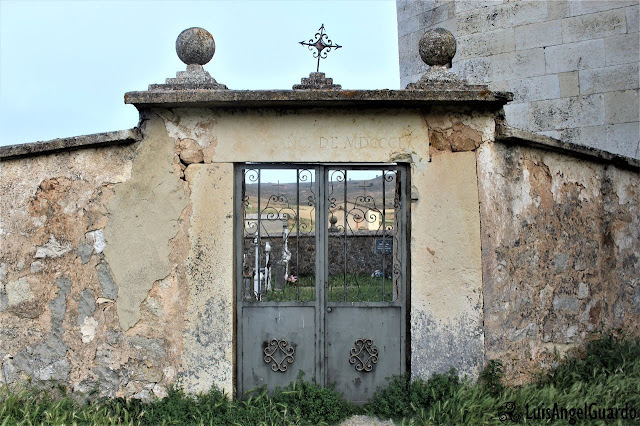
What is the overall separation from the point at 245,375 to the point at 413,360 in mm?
1484

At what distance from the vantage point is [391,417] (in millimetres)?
5055

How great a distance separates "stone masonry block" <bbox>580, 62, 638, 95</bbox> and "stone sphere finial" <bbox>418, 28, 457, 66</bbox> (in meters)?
3.33

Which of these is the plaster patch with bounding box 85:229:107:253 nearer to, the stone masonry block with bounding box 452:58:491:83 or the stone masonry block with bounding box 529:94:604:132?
the stone masonry block with bounding box 452:58:491:83

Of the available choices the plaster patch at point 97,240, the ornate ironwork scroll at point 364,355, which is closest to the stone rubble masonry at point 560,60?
the ornate ironwork scroll at point 364,355

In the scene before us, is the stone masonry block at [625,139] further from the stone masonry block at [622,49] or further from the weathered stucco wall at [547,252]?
the weathered stucco wall at [547,252]

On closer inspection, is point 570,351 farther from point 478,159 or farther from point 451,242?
point 478,159

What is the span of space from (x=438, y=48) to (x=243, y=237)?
247 cm

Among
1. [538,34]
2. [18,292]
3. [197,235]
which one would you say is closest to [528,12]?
[538,34]

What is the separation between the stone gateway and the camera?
5168 mm

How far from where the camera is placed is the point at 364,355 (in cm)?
537

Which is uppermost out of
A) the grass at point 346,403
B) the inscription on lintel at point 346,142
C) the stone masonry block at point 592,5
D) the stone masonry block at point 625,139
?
the stone masonry block at point 592,5

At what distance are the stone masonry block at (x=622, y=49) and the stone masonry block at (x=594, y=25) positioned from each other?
89 millimetres

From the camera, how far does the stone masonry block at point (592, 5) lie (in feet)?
25.4

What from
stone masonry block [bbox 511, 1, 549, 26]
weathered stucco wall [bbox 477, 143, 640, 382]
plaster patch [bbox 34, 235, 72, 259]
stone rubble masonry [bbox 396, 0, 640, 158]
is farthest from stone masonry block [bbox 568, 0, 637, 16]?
plaster patch [bbox 34, 235, 72, 259]
